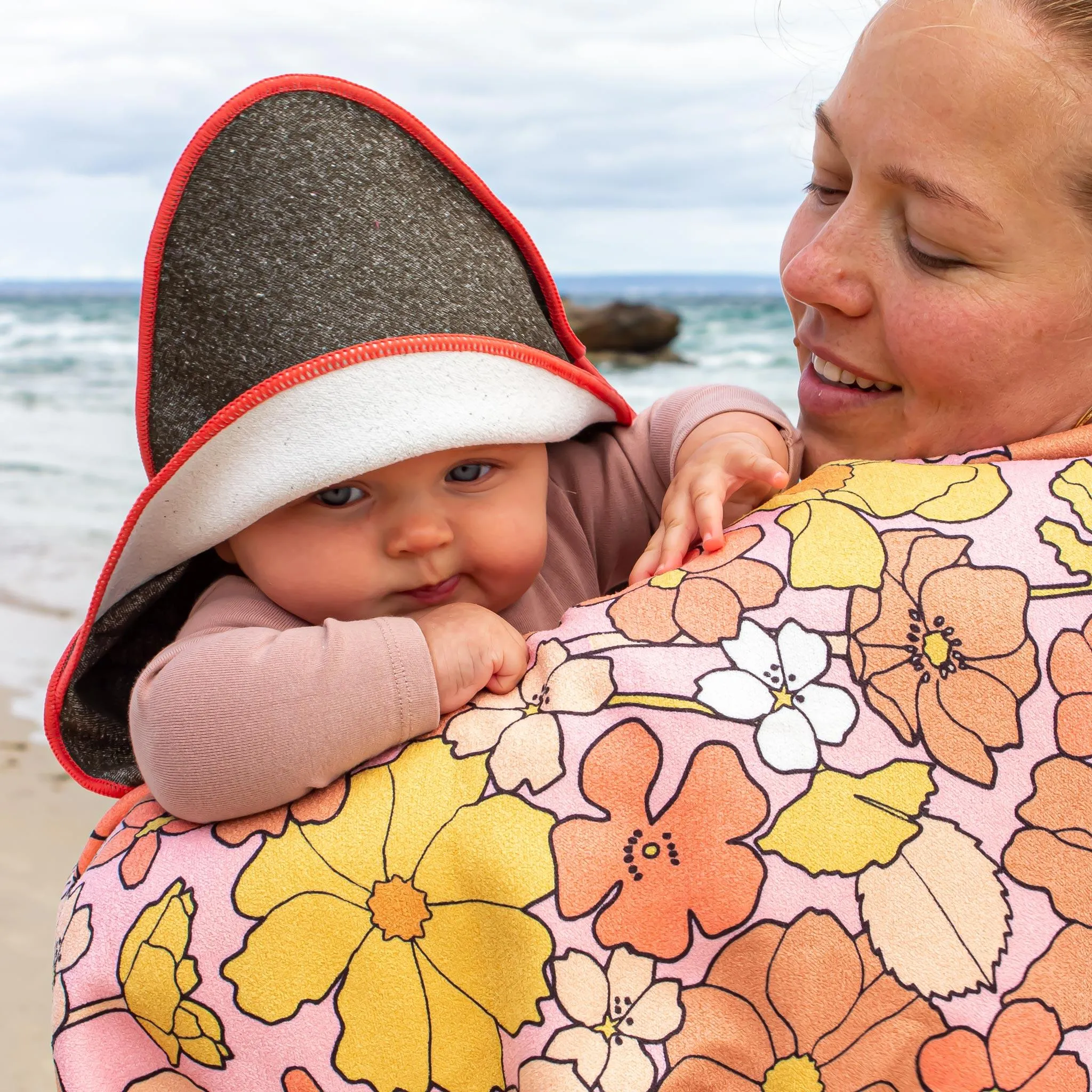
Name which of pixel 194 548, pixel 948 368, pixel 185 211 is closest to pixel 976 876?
pixel 948 368

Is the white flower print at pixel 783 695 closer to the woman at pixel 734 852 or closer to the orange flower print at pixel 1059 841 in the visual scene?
the woman at pixel 734 852

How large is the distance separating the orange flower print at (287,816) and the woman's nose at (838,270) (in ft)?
3.03

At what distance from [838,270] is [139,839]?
3.83 feet

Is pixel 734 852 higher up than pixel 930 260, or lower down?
lower down

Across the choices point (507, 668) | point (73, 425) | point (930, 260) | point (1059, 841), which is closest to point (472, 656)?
point (507, 668)

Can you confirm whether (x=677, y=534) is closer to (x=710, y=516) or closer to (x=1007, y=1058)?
(x=710, y=516)

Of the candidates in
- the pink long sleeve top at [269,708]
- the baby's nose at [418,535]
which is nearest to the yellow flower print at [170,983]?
the pink long sleeve top at [269,708]

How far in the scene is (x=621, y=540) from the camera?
2021 mm

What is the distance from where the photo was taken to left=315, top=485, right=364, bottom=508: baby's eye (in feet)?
5.22

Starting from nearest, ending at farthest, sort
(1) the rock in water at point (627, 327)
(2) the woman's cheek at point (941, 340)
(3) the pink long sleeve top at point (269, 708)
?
(3) the pink long sleeve top at point (269, 708) < (2) the woman's cheek at point (941, 340) < (1) the rock in water at point (627, 327)

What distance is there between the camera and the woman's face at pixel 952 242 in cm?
142

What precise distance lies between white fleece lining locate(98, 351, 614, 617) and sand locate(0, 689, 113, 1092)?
184 cm

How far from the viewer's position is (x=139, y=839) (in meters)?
1.38

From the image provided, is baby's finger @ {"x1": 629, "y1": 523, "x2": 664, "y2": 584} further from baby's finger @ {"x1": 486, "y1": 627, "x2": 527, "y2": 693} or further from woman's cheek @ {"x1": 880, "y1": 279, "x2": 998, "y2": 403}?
woman's cheek @ {"x1": 880, "y1": 279, "x2": 998, "y2": 403}
